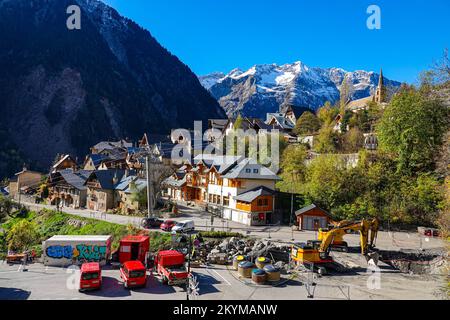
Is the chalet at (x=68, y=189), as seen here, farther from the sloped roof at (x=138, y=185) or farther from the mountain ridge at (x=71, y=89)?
the mountain ridge at (x=71, y=89)

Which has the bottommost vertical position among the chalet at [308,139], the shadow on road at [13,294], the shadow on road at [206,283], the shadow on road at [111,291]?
the shadow on road at [13,294]

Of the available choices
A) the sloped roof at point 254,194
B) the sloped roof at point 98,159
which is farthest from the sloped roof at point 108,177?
the sloped roof at point 254,194

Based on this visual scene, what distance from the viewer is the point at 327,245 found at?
2642 cm

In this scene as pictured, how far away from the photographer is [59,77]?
137 m

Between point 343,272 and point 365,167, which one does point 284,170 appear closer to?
point 365,167

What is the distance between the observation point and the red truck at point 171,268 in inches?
893

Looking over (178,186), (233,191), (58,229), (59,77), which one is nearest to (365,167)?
(233,191)

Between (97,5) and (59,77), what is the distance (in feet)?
271

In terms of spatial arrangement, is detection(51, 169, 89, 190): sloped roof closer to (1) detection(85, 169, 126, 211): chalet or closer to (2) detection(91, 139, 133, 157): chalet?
(1) detection(85, 169, 126, 211): chalet

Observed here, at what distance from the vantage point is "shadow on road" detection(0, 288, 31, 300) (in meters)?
20.7

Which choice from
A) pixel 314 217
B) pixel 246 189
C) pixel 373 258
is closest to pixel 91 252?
pixel 246 189

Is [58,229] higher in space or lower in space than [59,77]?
lower

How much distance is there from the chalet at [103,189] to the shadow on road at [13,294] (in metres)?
31.7

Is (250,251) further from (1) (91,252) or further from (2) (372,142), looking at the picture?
(2) (372,142)
